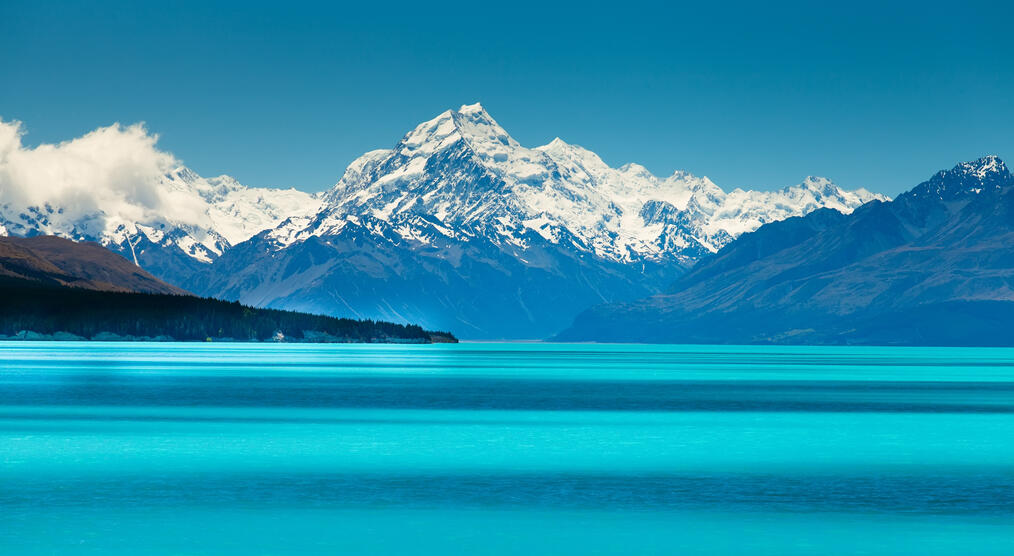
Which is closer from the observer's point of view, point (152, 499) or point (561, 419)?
point (152, 499)

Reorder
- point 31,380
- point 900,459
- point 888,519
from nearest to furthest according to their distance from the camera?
1. point 888,519
2. point 900,459
3. point 31,380

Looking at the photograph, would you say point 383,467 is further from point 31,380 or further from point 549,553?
point 31,380

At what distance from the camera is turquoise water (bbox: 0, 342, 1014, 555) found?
46.6 m

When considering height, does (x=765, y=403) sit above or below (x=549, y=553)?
above

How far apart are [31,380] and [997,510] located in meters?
124

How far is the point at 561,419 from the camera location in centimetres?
10181

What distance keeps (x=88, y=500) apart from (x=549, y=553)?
22.6 meters

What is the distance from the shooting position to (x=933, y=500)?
185 ft

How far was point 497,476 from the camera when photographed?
2539 inches

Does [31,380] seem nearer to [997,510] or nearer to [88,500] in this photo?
[88,500]

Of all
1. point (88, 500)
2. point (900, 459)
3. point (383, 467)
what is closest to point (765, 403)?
point (900, 459)

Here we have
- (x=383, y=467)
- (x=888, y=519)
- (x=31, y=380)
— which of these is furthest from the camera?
(x=31, y=380)

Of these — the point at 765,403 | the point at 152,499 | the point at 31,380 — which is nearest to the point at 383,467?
the point at 152,499

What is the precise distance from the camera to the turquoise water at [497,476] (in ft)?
153
